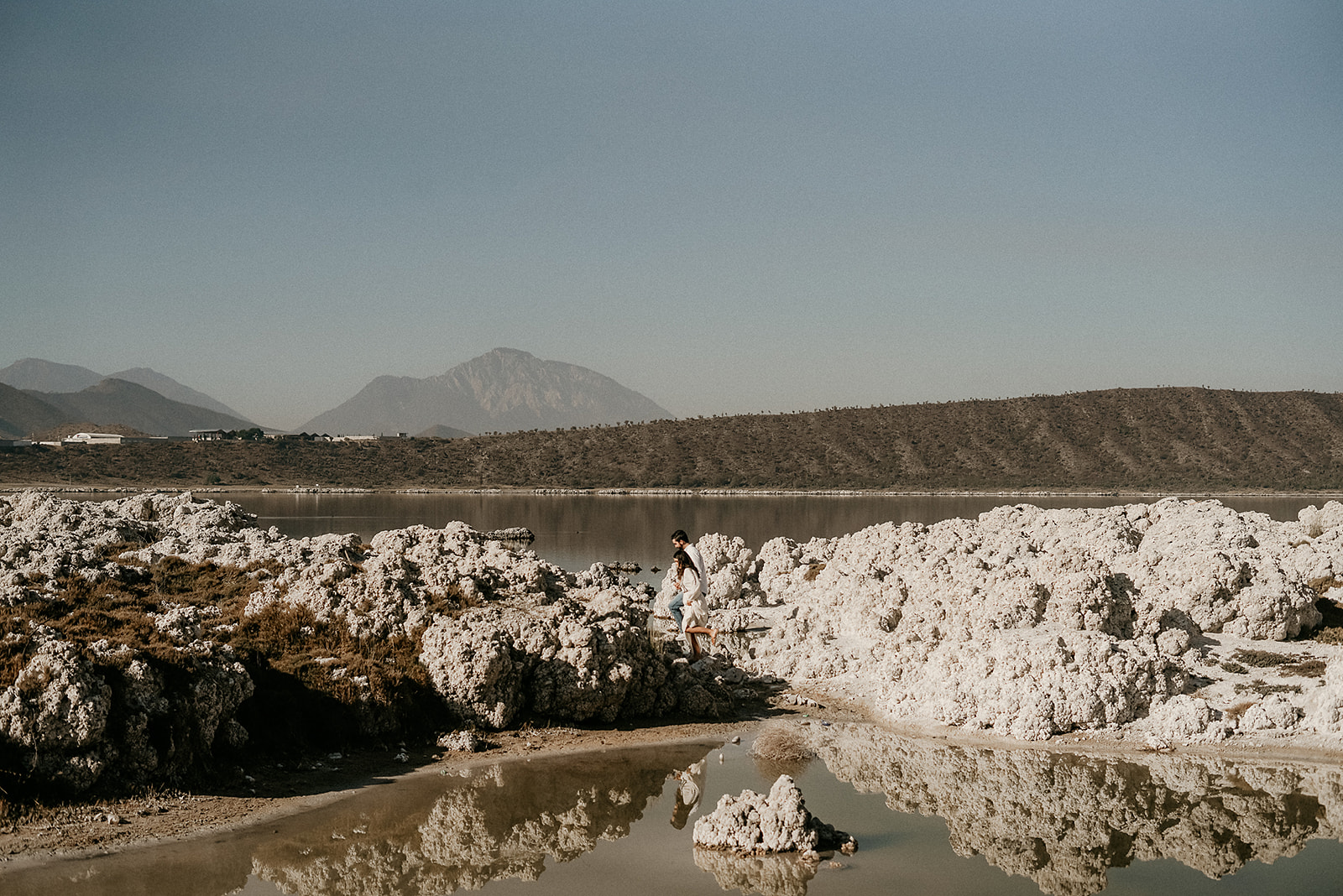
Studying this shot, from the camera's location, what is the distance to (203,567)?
14.1m

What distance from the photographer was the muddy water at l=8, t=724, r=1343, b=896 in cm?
779

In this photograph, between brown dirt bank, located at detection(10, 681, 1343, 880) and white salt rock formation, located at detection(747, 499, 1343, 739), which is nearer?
brown dirt bank, located at detection(10, 681, 1343, 880)

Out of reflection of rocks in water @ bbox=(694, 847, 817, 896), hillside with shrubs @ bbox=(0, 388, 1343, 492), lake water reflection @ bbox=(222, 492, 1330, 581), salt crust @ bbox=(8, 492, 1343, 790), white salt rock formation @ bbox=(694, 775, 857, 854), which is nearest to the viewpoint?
reflection of rocks in water @ bbox=(694, 847, 817, 896)

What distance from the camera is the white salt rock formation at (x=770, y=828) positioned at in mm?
8250

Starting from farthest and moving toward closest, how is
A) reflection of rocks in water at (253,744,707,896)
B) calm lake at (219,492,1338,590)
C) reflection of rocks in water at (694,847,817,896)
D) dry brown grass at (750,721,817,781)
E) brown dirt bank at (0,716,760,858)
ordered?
calm lake at (219,492,1338,590), dry brown grass at (750,721,817,781), brown dirt bank at (0,716,760,858), reflection of rocks in water at (253,744,707,896), reflection of rocks in water at (694,847,817,896)

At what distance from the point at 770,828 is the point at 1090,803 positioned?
3193mm

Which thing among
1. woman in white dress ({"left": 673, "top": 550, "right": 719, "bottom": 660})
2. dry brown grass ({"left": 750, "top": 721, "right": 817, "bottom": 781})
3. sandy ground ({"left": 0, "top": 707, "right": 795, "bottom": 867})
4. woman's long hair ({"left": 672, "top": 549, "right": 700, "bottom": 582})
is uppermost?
woman's long hair ({"left": 672, "top": 549, "right": 700, "bottom": 582})

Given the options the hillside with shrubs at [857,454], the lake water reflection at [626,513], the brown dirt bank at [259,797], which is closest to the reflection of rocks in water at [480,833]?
the brown dirt bank at [259,797]

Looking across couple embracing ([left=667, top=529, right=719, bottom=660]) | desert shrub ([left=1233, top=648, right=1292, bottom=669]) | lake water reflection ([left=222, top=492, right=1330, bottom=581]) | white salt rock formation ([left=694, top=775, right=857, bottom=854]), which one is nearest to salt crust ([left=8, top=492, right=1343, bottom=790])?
desert shrub ([left=1233, top=648, right=1292, bottom=669])

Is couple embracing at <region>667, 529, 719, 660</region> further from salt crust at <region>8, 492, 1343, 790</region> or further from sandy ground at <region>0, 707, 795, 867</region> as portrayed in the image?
sandy ground at <region>0, 707, 795, 867</region>

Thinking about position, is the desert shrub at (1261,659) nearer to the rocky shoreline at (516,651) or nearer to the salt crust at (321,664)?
the rocky shoreline at (516,651)

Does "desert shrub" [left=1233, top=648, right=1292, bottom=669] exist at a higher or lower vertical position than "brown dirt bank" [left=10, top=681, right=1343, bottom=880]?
higher

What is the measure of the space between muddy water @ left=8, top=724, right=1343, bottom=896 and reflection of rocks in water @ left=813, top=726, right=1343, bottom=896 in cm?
2

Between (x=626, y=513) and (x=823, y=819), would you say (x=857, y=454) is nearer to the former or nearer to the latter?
(x=626, y=513)
